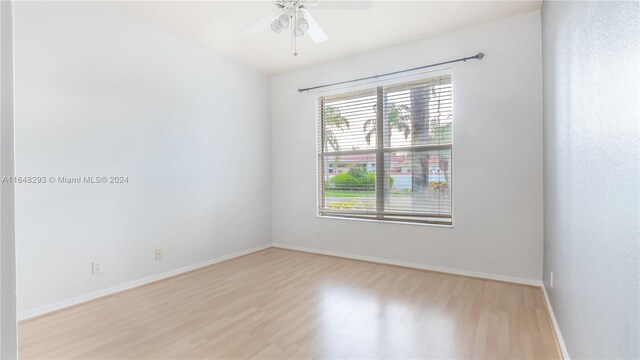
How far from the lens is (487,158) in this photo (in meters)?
3.38

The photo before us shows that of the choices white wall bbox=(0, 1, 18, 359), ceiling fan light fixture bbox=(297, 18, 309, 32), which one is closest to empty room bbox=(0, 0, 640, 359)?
ceiling fan light fixture bbox=(297, 18, 309, 32)

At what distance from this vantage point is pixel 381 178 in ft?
13.7

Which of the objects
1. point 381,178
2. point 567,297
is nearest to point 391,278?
point 381,178

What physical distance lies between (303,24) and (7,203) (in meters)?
2.48

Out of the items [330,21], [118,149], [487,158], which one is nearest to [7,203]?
[118,149]

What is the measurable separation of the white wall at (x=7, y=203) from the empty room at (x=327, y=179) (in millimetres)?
1337

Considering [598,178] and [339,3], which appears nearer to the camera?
[598,178]

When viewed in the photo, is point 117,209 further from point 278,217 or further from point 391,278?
point 391,278

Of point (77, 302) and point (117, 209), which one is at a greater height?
point (117, 209)

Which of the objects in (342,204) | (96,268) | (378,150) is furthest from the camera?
(342,204)

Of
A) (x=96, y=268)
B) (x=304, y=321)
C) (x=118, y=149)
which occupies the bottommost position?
(x=304, y=321)

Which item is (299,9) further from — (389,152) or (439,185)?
(439,185)

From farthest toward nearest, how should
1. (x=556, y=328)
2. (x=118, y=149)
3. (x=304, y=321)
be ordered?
(x=118, y=149)
(x=304, y=321)
(x=556, y=328)

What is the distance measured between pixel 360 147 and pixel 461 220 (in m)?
1.59
